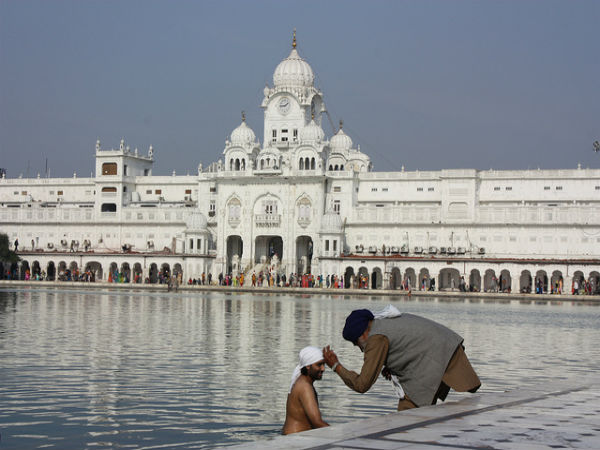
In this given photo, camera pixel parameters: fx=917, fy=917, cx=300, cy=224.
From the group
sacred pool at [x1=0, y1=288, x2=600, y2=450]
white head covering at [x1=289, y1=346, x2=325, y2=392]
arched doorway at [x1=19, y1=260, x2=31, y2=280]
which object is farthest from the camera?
arched doorway at [x1=19, y1=260, x2=31, y2=280]

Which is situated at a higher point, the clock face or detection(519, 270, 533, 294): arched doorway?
the clock face

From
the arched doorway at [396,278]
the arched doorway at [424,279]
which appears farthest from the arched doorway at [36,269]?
the arched doorway at [424,279]

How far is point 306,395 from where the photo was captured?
9.12 metres

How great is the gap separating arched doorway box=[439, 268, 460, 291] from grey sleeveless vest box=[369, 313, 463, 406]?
5703 centimetres

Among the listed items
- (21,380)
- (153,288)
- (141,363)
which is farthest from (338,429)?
(153,288)

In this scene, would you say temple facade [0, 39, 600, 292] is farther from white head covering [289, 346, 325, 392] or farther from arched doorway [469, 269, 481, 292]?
white head covering [289, 346, 325, 392]

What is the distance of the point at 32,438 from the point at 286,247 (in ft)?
197

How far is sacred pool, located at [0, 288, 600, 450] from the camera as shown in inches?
446

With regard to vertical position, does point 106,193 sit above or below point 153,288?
above

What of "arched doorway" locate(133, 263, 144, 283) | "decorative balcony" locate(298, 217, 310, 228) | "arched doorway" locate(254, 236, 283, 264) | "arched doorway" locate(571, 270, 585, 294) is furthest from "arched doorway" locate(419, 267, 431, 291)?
"arched doorway" locate(133, 263, 144, 283)

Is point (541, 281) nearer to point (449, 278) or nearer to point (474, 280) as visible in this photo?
point (474, 280)

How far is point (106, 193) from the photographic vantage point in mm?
78562

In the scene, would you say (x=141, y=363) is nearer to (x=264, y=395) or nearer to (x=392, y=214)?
(x=264, y=395)

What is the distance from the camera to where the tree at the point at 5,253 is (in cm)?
7031
